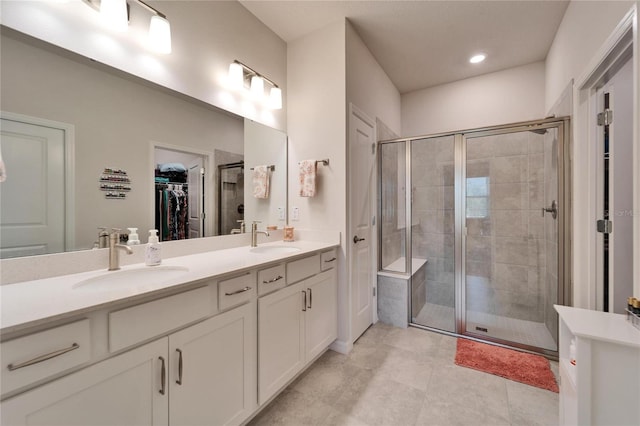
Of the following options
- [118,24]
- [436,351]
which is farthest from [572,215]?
[118,24]

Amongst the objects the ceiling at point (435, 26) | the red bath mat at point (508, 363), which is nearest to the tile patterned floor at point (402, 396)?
the red bath mat at point (508, 363)

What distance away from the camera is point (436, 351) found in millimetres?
2256

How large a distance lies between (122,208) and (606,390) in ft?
7.81

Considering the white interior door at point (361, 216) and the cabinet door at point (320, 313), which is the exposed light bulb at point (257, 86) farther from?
the cabinet door at point (320, 313)

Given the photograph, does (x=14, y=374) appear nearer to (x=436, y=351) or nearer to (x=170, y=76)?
(x=170, y=76)

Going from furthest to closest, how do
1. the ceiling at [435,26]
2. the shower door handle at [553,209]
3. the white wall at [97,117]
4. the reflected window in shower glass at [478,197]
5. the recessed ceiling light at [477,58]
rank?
→ the recessed ceiling light at [477,58] < the reflected window in shower glass at [478,197] < the shower door handle at [553,209] < the ceiling at [435,26] < the white wall at [97,117]

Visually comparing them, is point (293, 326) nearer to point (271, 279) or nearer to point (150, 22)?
point (271, 279)

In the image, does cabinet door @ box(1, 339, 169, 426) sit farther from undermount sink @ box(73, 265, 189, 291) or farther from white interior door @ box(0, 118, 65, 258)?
white interior door @ box(0, 118, 65, 258)

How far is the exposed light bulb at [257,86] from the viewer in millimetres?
2146

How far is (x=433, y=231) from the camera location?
302 centimetres

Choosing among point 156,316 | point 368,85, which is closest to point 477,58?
point 368,85

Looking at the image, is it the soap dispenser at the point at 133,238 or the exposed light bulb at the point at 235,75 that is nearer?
the soap dispenser at the point at 133,238

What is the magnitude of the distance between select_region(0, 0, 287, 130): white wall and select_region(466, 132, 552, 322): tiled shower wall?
218 centimetres

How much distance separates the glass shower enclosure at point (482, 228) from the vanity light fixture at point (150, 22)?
2182 millimetres
